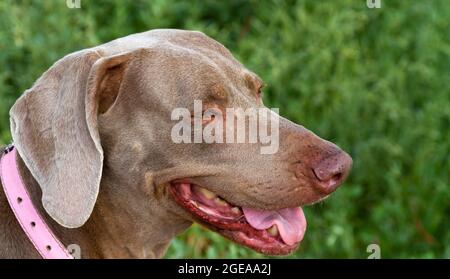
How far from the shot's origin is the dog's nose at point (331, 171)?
303cm

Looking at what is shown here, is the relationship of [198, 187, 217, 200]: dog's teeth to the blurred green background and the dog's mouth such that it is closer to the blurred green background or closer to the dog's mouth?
the dog's mouth

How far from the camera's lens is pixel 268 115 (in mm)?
3211

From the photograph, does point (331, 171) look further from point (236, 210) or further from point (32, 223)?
point (32, 223)

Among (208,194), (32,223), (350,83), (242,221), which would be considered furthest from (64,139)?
(350,83)

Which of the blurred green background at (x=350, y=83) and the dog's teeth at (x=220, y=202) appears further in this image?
the blurred green background at (x=350, y=83)

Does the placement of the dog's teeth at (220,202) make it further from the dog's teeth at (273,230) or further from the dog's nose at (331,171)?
the dog's nose at (331,171)

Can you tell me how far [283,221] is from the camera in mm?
3234

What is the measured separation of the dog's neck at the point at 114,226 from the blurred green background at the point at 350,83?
6.83ft

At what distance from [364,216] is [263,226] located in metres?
2.65

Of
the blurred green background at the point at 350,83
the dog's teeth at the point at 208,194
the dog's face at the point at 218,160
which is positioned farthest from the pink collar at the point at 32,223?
the blurred green background at the point at 350,83

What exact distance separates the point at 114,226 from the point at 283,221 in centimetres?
55

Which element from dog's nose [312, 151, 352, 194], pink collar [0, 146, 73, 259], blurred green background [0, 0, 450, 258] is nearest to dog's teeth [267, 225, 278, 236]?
dog's nose [312, 151, 352, 194]
